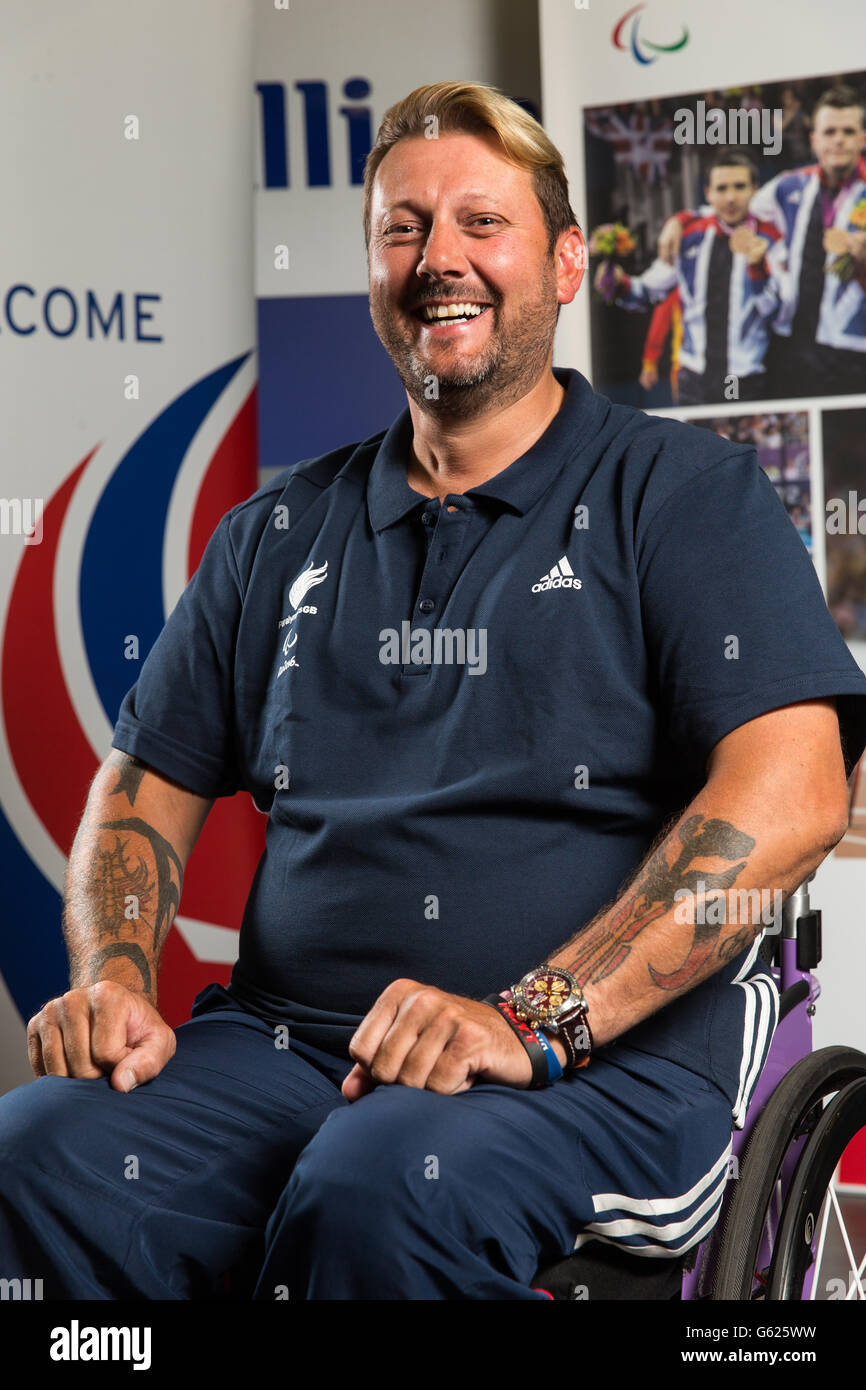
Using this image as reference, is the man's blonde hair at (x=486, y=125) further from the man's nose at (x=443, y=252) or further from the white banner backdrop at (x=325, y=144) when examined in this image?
the white banner backdrop at (x=325, y=144)

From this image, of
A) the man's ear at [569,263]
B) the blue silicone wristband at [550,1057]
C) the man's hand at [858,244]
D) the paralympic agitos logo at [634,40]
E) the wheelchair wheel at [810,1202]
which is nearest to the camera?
the blue silicone wristband at [550,1057]

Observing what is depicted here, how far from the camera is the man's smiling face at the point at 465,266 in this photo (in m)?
1.45

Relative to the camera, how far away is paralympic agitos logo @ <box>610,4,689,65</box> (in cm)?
252

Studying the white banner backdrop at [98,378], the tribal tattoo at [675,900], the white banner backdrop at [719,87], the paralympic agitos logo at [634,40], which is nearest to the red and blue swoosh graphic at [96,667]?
the white banner backdrop at [98,378]

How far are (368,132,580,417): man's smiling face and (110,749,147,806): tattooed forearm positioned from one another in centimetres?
50

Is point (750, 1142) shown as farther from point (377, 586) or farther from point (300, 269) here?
point (300, 269)

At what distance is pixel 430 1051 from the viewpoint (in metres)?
1.05

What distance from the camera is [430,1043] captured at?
41.6 inches

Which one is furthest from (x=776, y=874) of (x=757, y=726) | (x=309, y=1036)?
(x=309, y=1036)

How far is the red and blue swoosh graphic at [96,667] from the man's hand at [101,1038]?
4.48 feet

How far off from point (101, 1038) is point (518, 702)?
48 cm

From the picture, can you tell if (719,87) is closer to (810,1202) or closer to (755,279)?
(755,279)

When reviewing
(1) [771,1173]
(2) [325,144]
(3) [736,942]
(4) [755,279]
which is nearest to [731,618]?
(3) [736,942]

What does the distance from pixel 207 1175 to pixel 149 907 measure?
33 cm
